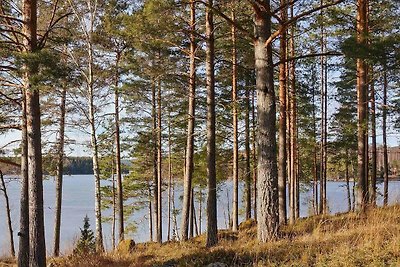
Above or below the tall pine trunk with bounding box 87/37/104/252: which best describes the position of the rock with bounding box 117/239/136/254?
below

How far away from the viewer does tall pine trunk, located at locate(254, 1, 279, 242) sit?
20.3ft

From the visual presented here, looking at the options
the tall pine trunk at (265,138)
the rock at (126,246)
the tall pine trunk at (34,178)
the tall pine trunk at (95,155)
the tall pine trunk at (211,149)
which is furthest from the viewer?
the rock at (126,246)

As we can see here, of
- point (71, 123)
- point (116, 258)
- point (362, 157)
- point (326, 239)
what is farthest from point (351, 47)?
point (71, 123)

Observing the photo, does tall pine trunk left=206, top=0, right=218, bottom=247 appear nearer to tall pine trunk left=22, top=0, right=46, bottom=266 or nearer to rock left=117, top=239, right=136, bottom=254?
rock left=117, top=239, right=136, bottom=254

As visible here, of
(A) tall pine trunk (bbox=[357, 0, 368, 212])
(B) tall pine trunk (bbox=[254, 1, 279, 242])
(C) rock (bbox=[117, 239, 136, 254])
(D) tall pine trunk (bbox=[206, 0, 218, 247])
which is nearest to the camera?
(B) tall pine trunk (bbox=[254, 1, 279, 242])

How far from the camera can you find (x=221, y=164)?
2244cm

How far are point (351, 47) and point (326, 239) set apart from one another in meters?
3.56

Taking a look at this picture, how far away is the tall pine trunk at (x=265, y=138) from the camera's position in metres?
6.18

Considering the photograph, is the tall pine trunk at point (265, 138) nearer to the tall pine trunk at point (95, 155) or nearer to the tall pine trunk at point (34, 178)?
the tall pine trunk at point (34, 178)

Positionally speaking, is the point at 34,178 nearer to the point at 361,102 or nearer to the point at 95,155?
the point at 95,155

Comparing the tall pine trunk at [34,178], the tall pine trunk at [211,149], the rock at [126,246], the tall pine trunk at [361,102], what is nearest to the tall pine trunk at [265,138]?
the tall pine trunk at [211,149]

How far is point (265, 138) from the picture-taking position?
6.27 meters

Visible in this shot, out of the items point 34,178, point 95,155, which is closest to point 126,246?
point 95,155

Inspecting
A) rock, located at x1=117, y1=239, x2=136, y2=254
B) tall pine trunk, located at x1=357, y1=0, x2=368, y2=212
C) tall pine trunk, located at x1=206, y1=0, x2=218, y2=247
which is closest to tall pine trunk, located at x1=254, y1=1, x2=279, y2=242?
tall pine trunk, located at x1=206, y1=0, x2=218, y2=247
